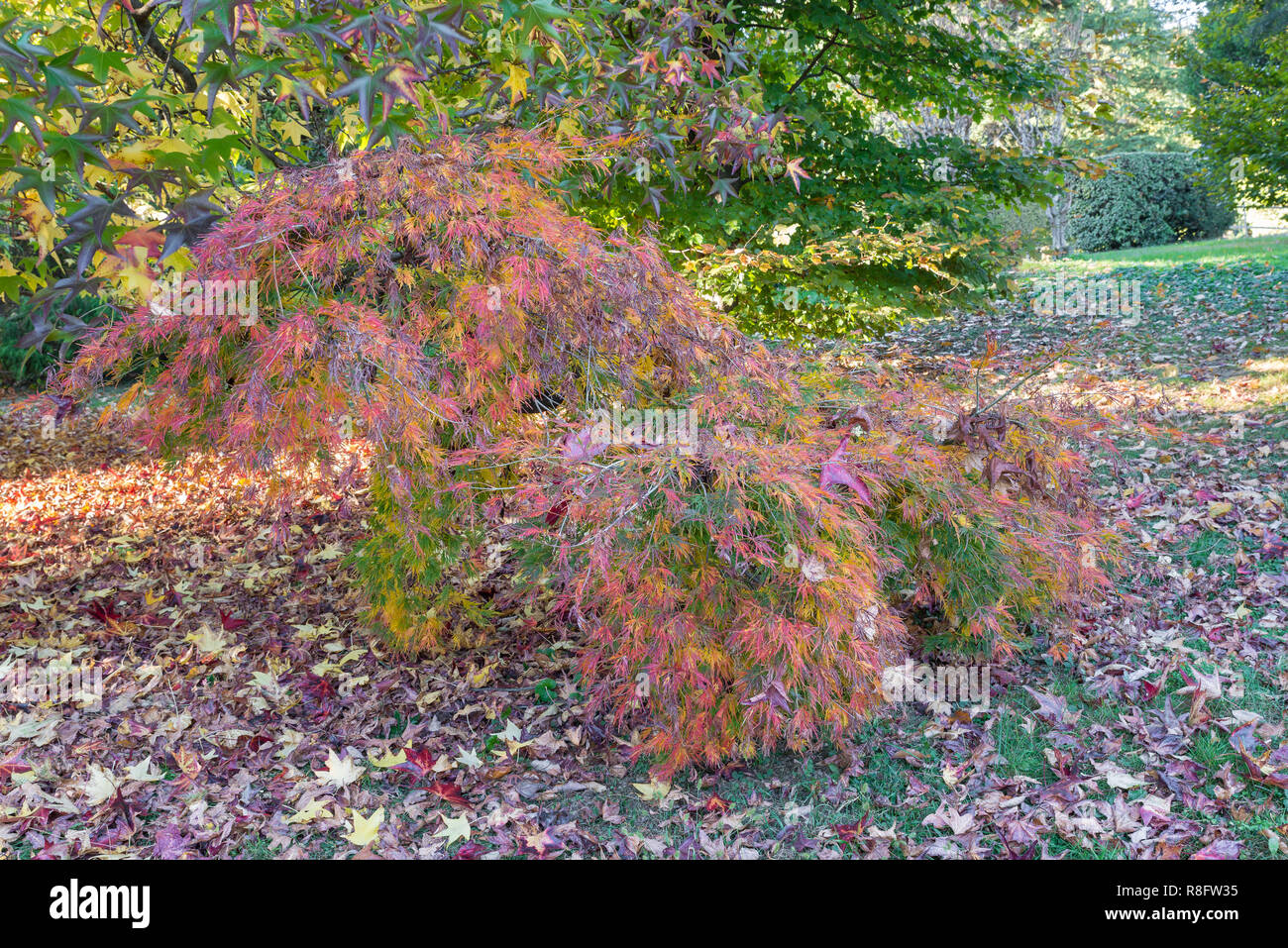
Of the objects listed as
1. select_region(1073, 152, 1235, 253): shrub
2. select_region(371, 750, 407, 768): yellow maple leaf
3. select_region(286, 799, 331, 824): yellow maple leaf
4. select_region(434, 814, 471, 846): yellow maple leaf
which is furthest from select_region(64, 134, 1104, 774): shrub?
select_region(1073, 152, 1235, 253): shrub

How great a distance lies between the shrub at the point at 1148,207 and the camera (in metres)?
19.3

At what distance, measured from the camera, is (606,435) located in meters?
2.93

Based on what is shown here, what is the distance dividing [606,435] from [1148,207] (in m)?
21.1

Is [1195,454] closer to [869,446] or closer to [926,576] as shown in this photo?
[926,576]

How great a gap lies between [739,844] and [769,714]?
1.54ft

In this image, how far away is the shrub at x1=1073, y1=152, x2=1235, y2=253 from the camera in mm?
19281

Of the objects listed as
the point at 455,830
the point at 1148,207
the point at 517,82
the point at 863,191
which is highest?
the point at 1148,207

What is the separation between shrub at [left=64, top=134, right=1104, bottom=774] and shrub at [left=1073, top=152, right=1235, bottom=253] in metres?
19.0

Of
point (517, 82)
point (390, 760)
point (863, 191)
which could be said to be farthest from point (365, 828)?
point (863, 191)

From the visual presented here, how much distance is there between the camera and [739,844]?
2922mm

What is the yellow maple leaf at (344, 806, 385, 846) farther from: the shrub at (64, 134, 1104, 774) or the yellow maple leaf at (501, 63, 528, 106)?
the yellow maple leaf at (501, 63, 528, 106)

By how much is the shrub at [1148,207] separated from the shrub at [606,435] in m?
19.0

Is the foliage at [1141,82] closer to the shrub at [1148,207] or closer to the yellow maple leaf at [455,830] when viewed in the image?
the shrub at [1148,207]

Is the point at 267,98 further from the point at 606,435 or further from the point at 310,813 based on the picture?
the point at 310,813
